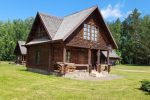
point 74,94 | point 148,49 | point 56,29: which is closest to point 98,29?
point 56,29

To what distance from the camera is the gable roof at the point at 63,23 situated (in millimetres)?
26062

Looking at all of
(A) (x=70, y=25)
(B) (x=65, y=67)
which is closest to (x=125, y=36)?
(A) (x=70, y=25)

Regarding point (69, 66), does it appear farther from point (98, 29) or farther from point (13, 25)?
point (13, 25)

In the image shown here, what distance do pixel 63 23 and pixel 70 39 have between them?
5031 millimetres

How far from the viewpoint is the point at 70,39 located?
85.7 ft

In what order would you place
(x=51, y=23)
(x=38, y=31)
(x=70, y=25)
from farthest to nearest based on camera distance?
(x=38, y=31), (x=51, y=23), (x=70, y=25)

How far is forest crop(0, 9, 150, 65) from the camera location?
78.9m

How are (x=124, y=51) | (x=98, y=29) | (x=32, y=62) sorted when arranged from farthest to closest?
(x=124, y=51), (x=32, y=62), (x=98, y=29)

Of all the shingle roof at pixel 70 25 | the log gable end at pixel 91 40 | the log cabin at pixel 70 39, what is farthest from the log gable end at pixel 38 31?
the log gable end at pixel 91 40

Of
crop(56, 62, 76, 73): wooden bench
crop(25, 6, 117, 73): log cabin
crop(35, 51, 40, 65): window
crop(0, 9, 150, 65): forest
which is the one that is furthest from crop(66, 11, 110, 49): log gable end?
crop(0, 9, 150, 65): forest

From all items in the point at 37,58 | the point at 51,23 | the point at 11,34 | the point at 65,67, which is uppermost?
the point at 11,34

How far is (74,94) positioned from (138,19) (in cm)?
8205

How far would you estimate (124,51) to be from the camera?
84000 mm

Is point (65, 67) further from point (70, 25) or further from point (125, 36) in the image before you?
point (125, 36)
